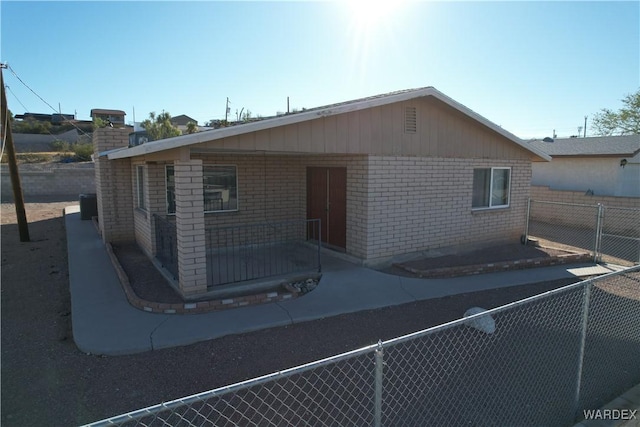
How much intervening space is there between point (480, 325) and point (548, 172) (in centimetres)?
1761

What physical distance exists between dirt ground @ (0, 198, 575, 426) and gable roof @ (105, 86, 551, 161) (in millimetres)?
2891

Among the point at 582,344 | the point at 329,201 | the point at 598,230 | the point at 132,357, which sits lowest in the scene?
the point at 132,357

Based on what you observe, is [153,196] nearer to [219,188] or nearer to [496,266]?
[219,188]

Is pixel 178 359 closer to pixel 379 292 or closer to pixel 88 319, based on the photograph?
pixel 88 319

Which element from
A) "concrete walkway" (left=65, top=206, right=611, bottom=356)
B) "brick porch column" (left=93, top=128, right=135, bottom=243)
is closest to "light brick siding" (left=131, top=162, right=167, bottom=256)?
"concrete walkway" (left=65, top=206, right=611, bottom=356)

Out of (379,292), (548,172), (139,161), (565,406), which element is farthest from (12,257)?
(548,172)

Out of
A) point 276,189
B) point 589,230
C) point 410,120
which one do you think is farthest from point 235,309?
point 589,230

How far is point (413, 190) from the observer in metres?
9.00

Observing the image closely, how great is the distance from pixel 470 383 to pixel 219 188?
756 centimetres

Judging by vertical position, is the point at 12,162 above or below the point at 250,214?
above

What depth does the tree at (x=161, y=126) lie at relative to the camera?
116ft

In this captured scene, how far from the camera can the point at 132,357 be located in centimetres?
477

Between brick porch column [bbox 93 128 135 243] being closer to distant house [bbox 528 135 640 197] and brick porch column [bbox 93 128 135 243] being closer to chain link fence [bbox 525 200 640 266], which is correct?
chain link fence [bbox 525 200 640 266]

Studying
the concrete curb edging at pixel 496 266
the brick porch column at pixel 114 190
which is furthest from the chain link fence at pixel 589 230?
the brick porch column at pixel 114 190
